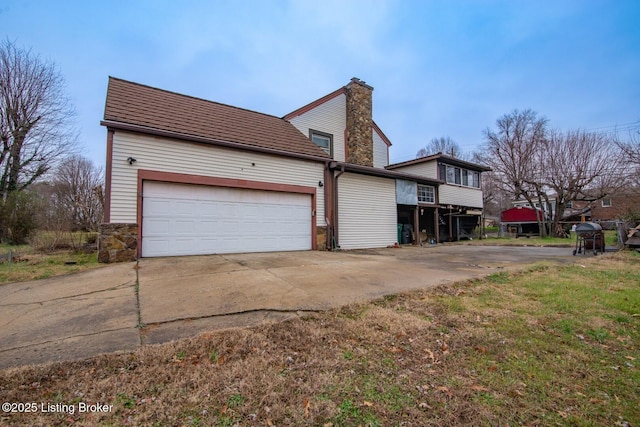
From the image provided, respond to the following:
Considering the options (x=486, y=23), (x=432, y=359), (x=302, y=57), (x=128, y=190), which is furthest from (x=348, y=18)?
(x=432, y=359)

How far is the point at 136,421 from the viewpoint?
1.57m

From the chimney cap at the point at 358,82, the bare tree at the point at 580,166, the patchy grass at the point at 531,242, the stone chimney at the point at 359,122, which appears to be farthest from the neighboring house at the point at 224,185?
the bare tree at the point at 580,166

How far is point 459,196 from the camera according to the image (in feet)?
57.4

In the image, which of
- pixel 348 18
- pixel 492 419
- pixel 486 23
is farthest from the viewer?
pixel 486 23

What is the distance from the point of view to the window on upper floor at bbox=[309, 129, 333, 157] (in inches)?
535

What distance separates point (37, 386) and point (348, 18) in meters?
14.8

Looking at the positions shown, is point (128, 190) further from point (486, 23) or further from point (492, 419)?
point (486, 23)

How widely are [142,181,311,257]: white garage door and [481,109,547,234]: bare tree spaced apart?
61.8 ft

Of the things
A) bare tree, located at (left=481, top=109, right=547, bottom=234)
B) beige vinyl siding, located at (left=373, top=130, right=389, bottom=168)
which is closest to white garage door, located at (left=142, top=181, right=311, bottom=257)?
beige vinyl siding, located at (left=373, top=130, right=389, bottom=168)

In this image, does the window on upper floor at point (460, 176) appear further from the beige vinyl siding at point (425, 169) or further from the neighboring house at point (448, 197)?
the beige vinyl siding at point (425, 169)

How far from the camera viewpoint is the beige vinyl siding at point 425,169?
1625cm

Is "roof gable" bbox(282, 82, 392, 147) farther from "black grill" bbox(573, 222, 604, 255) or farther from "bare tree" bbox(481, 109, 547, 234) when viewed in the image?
"bare tree" bbox(481, 109, 547, 234)

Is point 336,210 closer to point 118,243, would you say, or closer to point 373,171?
point 373,171

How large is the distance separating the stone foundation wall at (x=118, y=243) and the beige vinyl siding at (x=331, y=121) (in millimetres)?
8473
